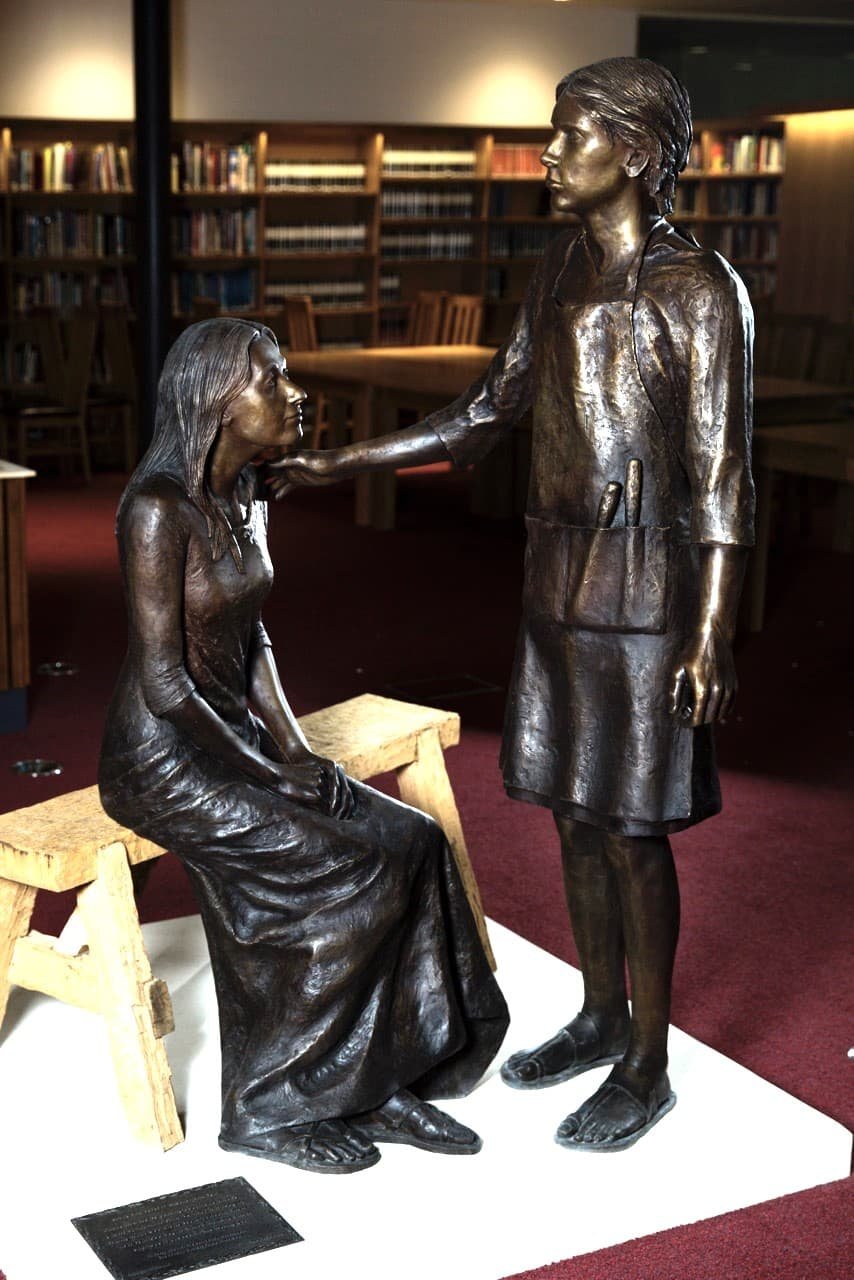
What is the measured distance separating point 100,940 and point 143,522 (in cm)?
67

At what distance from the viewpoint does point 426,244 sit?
11727 mm

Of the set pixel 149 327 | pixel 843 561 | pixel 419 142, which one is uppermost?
→ pixel 419 142

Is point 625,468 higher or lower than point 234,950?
higher

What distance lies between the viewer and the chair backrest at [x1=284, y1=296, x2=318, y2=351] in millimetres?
10383

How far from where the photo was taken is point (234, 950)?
8.95 ft

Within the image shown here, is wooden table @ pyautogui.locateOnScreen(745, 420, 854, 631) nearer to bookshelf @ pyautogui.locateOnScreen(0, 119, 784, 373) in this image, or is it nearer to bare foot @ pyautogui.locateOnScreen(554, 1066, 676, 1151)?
bare foot @ pyautogui.locateOnScreen(554, 1066, 676, 1151)

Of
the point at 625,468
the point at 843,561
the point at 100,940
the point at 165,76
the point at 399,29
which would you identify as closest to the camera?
the point at 625,468

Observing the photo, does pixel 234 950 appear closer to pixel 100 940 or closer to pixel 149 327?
pixel 100 940

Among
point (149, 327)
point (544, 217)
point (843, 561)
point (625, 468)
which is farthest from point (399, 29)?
point (625, 468)

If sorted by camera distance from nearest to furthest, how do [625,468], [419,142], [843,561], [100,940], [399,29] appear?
[625,468], [100,940], [843,561], [399,29], [419,142]

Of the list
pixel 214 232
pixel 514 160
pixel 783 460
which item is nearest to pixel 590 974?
pixel 783 460

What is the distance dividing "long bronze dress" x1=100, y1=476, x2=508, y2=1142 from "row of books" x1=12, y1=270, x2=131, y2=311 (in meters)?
8.26

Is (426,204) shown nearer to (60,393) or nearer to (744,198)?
(744,198)

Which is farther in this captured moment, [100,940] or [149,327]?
[149,327]
